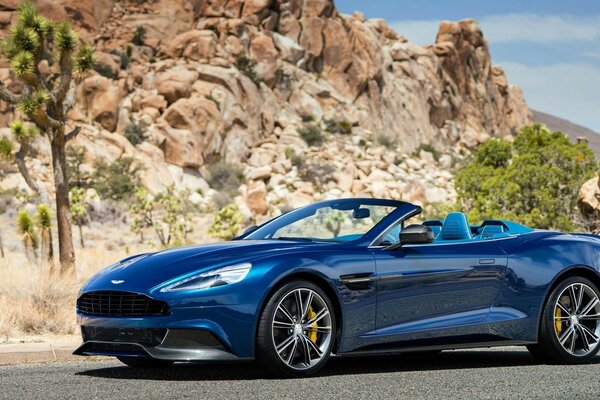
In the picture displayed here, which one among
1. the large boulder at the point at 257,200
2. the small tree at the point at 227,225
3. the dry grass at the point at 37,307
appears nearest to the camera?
the dry grass at the point at 37,307

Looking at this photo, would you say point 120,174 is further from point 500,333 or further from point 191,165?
point 500,333

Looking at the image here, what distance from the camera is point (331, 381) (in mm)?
7023

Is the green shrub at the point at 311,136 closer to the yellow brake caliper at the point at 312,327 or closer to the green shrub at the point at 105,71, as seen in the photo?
the green shrub at the point at 105,71

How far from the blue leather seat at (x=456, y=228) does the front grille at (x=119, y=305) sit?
291 centimetres

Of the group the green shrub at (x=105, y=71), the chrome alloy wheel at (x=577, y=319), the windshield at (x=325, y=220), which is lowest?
the chrome alloy wheel at (x=577, y=319)

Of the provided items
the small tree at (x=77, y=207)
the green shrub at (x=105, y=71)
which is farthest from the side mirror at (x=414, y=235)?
the green shrub at (x=105, y=71)

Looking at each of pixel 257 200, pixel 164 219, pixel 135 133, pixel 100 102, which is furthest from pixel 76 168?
pixel 164 219

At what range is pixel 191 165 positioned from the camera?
65.7 m

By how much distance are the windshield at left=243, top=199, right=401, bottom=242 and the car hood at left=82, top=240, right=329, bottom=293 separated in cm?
66

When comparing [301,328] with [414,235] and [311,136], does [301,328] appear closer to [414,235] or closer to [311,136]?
[414,235]

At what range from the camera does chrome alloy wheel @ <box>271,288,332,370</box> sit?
6977 mm

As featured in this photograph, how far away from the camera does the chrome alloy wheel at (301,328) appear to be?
22.9ft

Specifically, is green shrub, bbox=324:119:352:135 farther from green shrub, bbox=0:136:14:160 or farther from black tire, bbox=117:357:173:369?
black tire, bbox=117:357:173:369

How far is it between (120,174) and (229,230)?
1912cm
